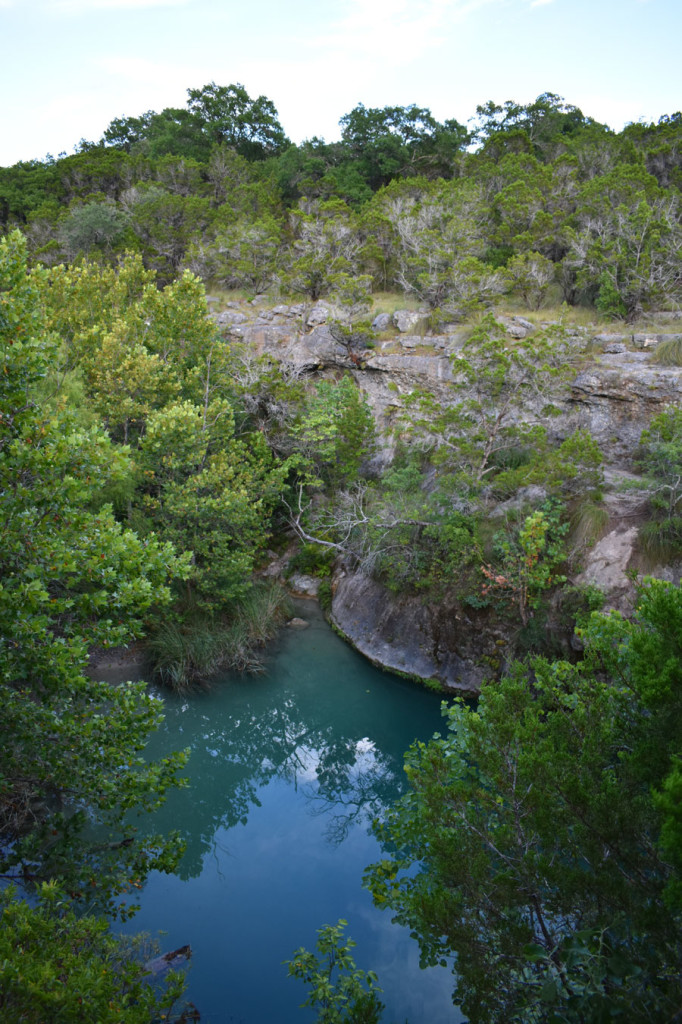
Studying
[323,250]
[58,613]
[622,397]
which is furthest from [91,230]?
[58,613]

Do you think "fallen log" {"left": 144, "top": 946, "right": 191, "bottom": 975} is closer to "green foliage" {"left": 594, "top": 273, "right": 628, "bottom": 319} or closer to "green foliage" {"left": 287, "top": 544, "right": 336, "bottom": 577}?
"green foliage" {"left": 287, "top": 544, "right": 336, "bottom": 577}

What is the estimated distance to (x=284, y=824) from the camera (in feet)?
32.6

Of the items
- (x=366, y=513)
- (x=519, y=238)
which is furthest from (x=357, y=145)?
(x=366, y=513)

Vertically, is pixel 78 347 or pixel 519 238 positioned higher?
pixel 519 238

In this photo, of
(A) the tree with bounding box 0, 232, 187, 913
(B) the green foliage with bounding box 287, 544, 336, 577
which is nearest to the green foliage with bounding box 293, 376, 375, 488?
(B) the green foliage with bounding box 287, 544, 336, 577

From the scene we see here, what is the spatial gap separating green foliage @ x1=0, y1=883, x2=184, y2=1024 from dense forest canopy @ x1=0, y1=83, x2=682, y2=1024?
3cm

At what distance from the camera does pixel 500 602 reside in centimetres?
1155

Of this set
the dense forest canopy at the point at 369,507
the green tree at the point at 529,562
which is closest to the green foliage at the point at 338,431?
the dense forest canopy at the point at 369,507

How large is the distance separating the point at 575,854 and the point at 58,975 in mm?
3538

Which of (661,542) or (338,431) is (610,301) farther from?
(661,542)

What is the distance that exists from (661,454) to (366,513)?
675cm

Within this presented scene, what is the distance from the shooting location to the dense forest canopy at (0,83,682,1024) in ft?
12.5

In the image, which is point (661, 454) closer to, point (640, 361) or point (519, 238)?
point (640, 361)

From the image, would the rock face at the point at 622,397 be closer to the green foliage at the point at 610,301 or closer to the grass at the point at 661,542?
the green foliage at the point at 610,301
